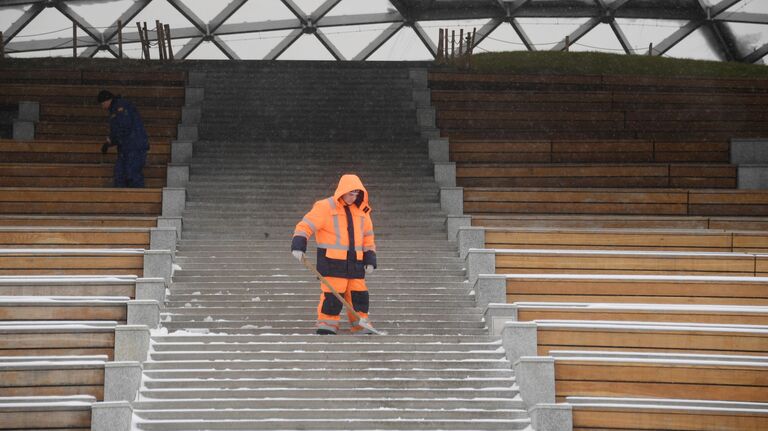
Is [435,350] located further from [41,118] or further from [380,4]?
[380,4]

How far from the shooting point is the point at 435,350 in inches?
484

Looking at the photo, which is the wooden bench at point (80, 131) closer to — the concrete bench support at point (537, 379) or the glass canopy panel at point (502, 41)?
the concrete bench support at point (537, 379)

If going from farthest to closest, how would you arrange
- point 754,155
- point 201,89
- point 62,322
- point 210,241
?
point 201,89
point 754,155
point 210,241
point 62,322

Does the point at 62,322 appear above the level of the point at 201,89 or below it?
below

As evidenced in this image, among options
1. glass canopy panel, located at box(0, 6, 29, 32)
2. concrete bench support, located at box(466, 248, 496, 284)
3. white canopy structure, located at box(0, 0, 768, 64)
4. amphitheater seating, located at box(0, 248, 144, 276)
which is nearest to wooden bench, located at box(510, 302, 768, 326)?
concrete bench support, located at box(466, 248, 496, 284)

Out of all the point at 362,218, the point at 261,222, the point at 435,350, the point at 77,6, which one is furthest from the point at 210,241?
the point at 77,6

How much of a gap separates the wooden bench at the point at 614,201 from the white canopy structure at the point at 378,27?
10.4 metres

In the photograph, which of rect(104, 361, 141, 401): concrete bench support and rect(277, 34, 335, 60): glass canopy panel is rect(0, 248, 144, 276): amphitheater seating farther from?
rect(277, 34, 335, 60): glass canopy panel

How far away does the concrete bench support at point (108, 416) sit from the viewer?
1066 cm

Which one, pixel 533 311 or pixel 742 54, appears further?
pixel 742 54

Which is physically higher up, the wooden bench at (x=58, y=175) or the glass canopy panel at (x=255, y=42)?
the glass canopy panel at (x=255, y=42)

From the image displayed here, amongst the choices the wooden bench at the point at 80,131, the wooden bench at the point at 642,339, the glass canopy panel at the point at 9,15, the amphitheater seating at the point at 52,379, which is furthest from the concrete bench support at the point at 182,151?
the glass canopy panel at the point at 9,15

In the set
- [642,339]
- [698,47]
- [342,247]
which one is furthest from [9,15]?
[642,339]

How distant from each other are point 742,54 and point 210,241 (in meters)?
15.3
